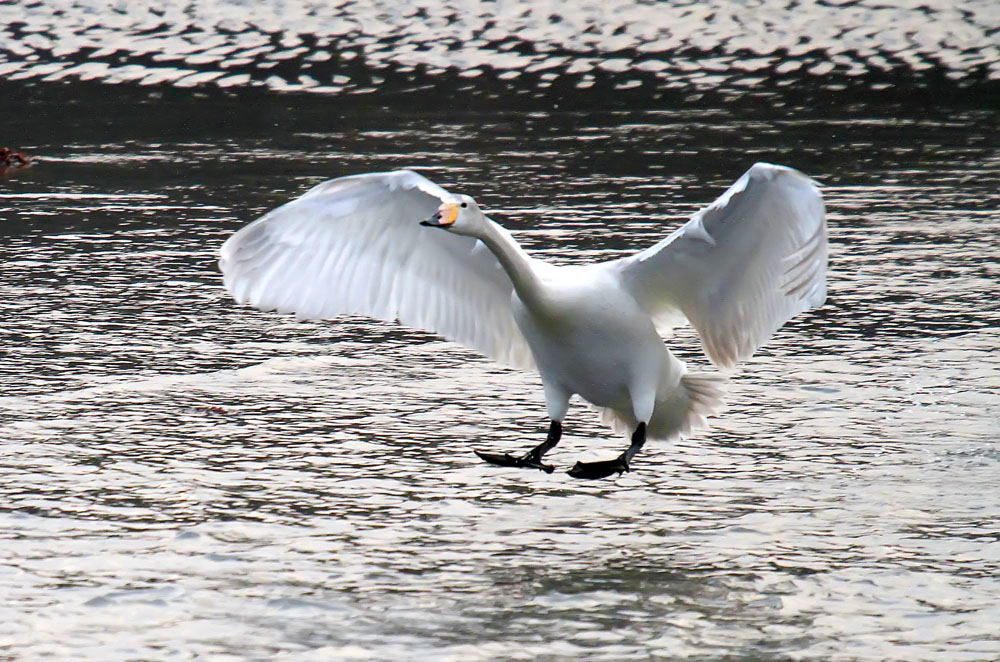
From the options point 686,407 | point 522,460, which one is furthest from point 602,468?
point 686,407

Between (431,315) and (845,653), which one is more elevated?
(431,315)

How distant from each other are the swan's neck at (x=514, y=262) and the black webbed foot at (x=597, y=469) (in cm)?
69

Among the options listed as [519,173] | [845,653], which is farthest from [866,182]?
[845,653]

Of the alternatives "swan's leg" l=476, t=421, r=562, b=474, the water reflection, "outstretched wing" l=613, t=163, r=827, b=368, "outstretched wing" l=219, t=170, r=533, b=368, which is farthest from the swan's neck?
the water reflection

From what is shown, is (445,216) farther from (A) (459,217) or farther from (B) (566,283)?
(B) (566,283)

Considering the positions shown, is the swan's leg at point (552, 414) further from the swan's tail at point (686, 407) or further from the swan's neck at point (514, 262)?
the swan's neck at point (514, 262)

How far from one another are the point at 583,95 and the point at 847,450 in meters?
10.9

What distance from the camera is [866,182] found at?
13.7m

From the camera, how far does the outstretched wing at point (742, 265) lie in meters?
6.46

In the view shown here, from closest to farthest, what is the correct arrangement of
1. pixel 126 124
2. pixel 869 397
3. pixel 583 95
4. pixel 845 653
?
1. pixel 845 653
2. pixel 869 397
3. pixel 126 124
4. pixel 583 95

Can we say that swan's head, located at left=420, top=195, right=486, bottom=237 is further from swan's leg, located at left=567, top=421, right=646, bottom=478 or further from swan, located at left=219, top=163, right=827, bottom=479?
swan's leg, located at left=567, top=421, right=646, bottom=478

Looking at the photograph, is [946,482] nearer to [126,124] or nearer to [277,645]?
[277,645]

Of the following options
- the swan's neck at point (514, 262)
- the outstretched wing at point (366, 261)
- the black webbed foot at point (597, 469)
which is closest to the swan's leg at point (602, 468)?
the black webbed foot at point (597, 469)

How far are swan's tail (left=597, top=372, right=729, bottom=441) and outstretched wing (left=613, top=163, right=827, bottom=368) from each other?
0.75 ft
